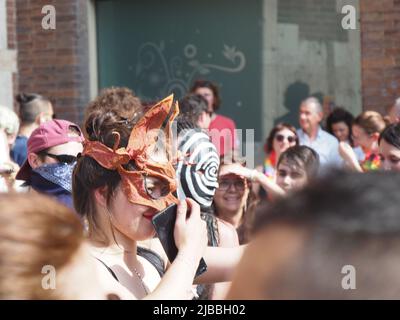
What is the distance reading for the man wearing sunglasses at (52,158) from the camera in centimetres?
411

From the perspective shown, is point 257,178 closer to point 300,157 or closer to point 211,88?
point 300,157

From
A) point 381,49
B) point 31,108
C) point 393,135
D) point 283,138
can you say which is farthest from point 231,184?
point 381,49

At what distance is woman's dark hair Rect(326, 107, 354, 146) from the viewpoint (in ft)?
28.1

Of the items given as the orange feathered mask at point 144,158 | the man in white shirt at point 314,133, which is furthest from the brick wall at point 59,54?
the orange feathered mask at point 144,158

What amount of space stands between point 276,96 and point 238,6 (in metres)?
1.03

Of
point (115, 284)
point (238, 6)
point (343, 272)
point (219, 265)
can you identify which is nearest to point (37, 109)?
point (238, 6)

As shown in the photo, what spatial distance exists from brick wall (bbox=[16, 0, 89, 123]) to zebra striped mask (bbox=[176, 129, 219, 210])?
6291mm

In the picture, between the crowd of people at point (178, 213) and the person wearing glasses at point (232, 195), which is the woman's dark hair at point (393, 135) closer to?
the crowd of people at point (178, 213)

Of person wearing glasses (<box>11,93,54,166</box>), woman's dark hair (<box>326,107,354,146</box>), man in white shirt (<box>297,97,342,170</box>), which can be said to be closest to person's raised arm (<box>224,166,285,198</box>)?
man in white shirt (<box>297,97,342,170</box>)

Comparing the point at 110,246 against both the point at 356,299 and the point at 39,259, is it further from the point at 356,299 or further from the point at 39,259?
the point at 356,299

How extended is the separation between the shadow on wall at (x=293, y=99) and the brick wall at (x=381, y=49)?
0.76m

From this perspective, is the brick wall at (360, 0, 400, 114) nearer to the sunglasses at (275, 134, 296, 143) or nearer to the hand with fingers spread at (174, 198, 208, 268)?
the sunglasses at (275, 134, 296, 143)

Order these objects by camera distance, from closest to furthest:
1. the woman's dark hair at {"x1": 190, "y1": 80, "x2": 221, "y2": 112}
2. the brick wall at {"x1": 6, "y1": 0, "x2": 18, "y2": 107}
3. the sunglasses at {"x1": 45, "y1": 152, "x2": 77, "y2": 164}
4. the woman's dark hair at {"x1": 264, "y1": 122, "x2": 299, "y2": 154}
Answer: the sunglasses at {"x1": 45, "y1": 152, "x2": 77, "y2": 164} → the woman's dark hair at {"x1": 264, "y1": 122, "x2": 299, "y2": 154} → the woman's dark hair at {"x1": 190, "y1": 80, "x2": 221, "y2": 112} → the brick wall at {"x1": 6, "y1": 0, "x2": 18, "y2": 107}

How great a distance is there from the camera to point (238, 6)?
31.9ft
